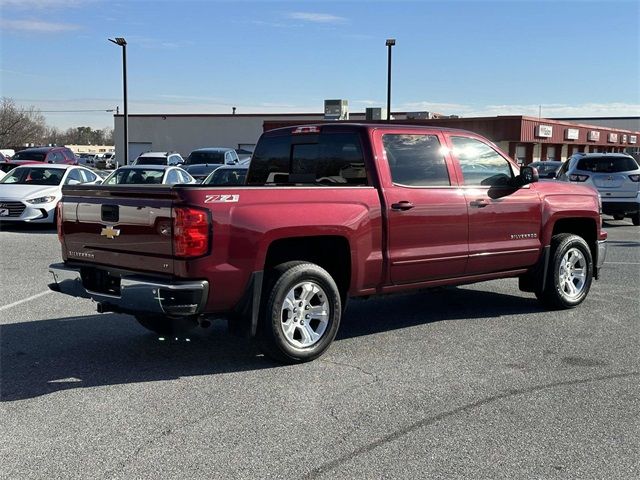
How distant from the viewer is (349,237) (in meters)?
5.86

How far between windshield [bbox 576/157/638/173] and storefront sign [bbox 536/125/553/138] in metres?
23.5

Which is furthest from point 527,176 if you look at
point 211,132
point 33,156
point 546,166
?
point 211,132

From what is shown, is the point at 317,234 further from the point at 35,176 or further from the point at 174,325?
the point at 35,176

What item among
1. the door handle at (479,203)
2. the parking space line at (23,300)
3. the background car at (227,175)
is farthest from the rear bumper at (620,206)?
the parking space line at (23,300)

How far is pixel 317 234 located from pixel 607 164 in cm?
1448

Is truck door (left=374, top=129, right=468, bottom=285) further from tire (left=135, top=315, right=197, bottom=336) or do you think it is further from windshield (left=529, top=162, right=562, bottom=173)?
windshield (left=529, top=162, right=562, bottom=173)

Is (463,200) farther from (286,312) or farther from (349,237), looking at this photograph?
(286,312)

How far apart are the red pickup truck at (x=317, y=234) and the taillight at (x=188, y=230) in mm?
10

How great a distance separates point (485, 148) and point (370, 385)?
3232 millimetres

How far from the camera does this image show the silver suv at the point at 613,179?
57.6 ft

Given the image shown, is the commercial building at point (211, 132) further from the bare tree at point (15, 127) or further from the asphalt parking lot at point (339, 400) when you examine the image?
the asphalt parking lot at point (339, 400)

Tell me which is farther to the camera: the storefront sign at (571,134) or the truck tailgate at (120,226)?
the storefront sign at (571,134)

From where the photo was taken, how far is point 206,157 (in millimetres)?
27000

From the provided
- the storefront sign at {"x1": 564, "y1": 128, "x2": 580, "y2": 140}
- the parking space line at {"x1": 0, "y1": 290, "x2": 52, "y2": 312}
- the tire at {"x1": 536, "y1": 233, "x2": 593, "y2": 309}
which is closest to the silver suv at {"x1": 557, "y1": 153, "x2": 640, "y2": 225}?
the tire at {"x1": 536, "y1": 233, "x2": 593, "y2": 309}
